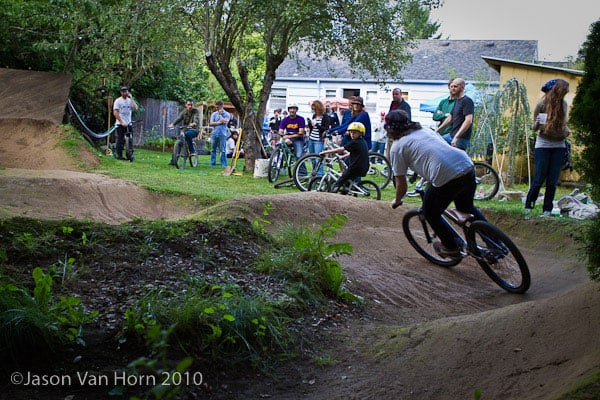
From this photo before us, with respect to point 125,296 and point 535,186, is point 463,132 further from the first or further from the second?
point 125,296

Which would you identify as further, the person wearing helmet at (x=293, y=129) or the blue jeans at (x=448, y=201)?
the person wearing helmet at (x=293, y=129)

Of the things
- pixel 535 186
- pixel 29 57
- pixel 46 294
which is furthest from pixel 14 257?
pixel 29 57

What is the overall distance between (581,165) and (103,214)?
347 inches

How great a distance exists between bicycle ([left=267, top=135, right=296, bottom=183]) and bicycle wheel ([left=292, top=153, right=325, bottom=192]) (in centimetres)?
207

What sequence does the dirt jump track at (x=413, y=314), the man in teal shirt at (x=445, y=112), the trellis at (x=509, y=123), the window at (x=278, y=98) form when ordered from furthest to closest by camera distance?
the window at (x=278, y=98), the trellis at (x=509, y=123), the man in teal shirt at (x=445, y=112), the dirt jump track at (x=413, y=314)

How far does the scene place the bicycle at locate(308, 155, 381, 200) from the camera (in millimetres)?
13188

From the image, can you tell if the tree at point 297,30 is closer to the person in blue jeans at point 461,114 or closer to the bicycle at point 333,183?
the bicycle at point 333,183

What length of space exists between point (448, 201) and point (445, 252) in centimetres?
83

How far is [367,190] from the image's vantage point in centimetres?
1321

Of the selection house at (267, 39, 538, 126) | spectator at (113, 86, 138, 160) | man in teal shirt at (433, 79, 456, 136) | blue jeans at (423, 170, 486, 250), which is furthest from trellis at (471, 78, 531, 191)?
house at (267, 39, 538, 126)

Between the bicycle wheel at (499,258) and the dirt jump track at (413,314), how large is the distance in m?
0.20

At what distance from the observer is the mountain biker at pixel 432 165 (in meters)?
7.55

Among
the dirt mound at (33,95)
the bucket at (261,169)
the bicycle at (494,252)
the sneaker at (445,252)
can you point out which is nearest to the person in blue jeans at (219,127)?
the bucket at (261,169)

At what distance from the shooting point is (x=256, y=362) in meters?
5.10
